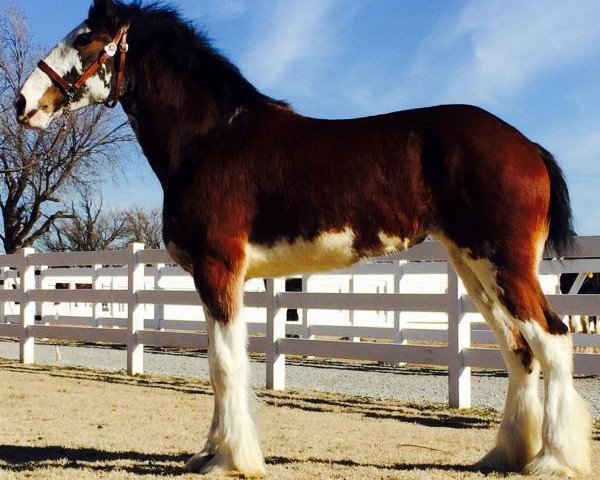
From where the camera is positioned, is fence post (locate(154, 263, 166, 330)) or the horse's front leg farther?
fence post (locate(154, 263, 166, 330))

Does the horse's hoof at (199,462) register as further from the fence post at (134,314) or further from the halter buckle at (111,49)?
the fence post at (134,314)

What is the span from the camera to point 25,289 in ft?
42.1

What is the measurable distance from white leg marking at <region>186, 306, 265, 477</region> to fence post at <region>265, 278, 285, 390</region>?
4971mm

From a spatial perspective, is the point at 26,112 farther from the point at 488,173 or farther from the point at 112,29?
the point at 488,173

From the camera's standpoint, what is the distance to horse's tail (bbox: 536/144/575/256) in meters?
4.30

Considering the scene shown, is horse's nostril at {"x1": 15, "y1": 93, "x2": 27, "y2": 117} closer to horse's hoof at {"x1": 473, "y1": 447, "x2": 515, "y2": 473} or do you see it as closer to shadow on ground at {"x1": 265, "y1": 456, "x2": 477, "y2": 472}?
shadow on ground at {"x1": 265, "y1": 456, "x2": 477, "y2": 472}

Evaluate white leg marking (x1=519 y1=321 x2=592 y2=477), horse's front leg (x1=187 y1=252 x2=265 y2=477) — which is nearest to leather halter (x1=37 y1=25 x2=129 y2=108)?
horse's front leg (x1=187 y1=252 x2=265 y2=477)

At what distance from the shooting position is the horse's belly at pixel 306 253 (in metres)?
4.10

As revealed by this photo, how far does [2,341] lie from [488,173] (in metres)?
17.3

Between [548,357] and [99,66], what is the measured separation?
3.07m

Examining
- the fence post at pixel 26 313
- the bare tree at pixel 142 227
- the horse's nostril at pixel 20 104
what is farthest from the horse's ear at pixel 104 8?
the bare tree at pixel 142 227

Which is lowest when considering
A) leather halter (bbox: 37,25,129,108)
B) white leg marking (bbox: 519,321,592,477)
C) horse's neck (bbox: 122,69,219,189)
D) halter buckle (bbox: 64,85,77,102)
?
white leg marking (bbox: 519,321,592,477)

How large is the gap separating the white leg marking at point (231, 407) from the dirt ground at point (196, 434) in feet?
0.49

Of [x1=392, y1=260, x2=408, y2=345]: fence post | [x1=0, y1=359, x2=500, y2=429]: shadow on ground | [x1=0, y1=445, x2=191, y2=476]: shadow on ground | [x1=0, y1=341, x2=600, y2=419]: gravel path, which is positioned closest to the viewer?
[x1=0, y1=445, x2=191, y2=476]: shadow on ground
